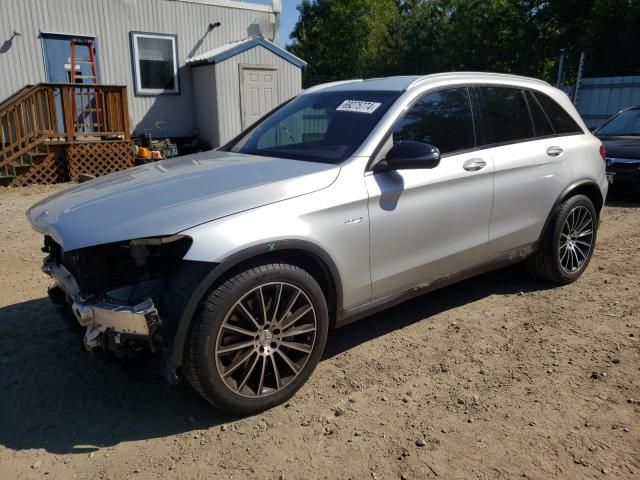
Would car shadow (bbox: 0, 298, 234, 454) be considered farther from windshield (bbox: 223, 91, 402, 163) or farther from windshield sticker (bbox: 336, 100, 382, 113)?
windshield sticker (bbox: 336, 100, 382, 113)

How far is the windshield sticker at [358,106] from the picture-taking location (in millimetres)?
3540

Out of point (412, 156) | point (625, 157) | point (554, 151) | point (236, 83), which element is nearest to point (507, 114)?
point (554, 151)

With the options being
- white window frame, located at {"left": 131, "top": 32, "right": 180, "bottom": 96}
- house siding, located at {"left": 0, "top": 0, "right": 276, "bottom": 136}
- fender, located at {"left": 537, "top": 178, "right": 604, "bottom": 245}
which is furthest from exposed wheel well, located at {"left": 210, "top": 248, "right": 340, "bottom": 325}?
white window frame, located at {"left": 131, "top": 32, "right": 180, "bottom": 96}

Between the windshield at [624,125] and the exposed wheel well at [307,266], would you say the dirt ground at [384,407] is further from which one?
the windshield at [624,125]

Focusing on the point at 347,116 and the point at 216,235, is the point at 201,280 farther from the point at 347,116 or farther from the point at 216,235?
the point at 347,116

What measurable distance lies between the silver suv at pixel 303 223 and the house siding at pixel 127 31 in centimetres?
913

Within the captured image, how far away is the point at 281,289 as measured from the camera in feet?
9.48

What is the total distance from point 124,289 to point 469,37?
85.5ft

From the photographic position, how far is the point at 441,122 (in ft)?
12.2

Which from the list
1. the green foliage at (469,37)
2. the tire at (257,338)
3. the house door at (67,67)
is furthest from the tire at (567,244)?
the green foliage at (469,37)

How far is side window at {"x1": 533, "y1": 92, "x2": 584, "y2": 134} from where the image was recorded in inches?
176

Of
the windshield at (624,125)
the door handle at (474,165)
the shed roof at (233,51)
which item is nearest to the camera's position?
the door handle at (474,165)

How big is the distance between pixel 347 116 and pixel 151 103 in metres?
10.5

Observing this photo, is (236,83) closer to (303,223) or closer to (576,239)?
(576,239)
